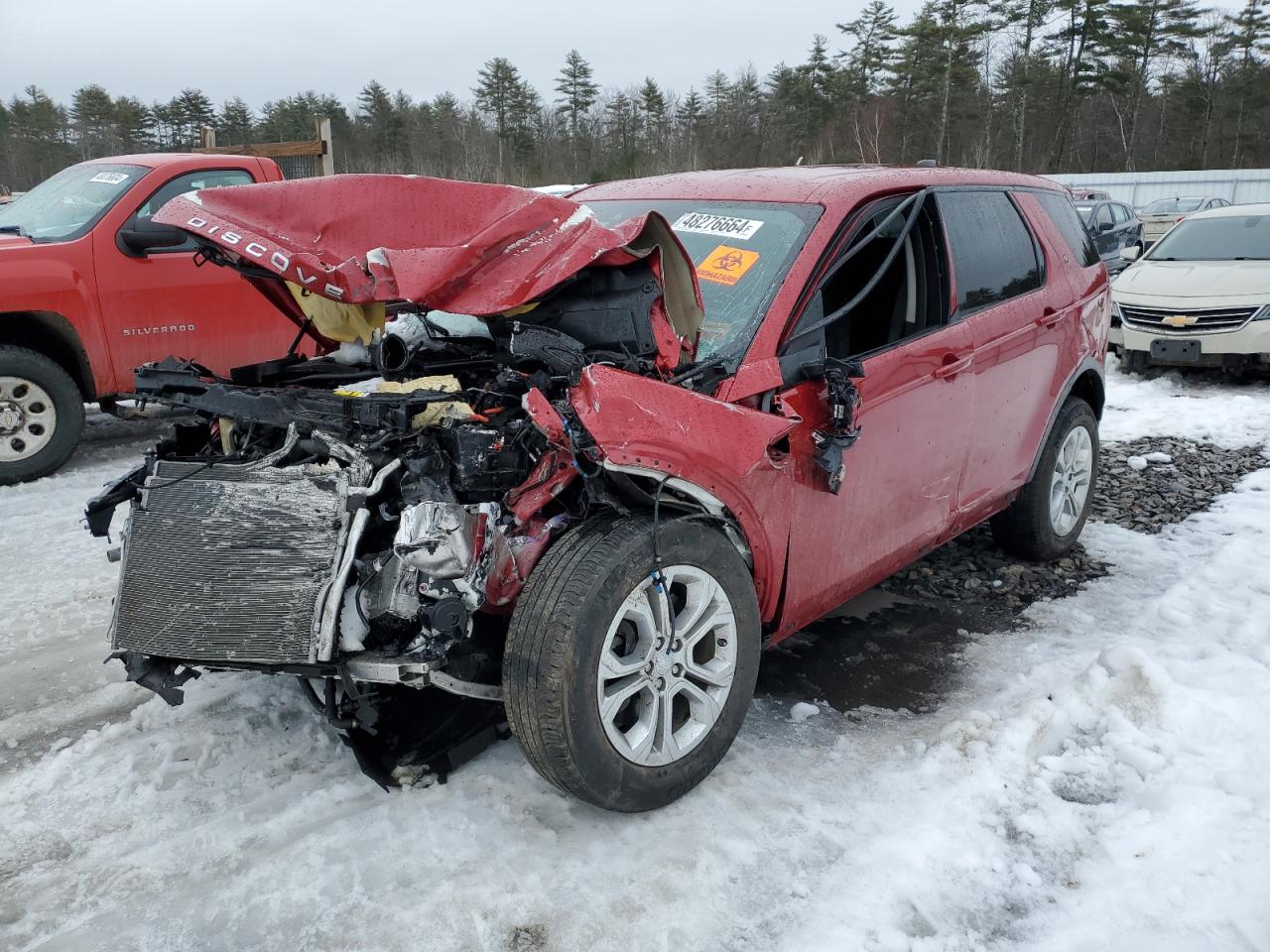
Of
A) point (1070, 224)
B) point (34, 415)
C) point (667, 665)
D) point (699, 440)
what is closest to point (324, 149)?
point (34, 415)

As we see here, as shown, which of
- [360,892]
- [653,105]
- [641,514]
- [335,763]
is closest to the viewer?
[360,892]

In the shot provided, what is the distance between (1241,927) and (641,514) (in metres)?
1.82

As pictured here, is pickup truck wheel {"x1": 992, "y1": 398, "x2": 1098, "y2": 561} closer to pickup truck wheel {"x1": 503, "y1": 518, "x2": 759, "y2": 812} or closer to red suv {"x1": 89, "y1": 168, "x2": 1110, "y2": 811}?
red suv {"x1": 89, "y1": 168, "x2": 1110, "y2": 811}

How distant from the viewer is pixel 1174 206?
2606cm

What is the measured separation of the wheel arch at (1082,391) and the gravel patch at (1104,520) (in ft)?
1.88

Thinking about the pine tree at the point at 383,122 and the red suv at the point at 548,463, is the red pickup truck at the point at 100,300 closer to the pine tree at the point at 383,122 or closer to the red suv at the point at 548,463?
the red suv at the point at 548,463

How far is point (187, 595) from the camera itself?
2.44 m

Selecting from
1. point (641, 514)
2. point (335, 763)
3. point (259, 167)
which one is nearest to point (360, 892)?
Answer: point (335, 763)

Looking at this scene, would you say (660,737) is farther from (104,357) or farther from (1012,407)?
(104,357)

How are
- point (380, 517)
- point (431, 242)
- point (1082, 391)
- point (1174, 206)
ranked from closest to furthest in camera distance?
point (380, 517) → point (431, 242) → point (1082, 391) → point (1174, 206)

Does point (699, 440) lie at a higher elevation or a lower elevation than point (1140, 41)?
lower

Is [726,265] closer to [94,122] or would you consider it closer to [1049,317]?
[1049,317]

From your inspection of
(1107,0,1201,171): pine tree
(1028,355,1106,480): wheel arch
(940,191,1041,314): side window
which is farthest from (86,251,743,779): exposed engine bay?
(1107,0,1201,171): pine tree

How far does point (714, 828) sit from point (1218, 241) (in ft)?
33.2
